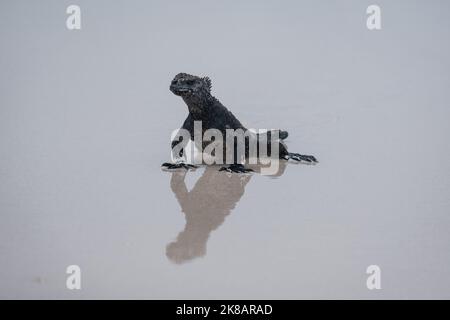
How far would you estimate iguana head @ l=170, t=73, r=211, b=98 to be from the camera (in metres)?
8.84

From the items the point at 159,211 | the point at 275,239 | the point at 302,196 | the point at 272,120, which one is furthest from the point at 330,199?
the point at 272,120

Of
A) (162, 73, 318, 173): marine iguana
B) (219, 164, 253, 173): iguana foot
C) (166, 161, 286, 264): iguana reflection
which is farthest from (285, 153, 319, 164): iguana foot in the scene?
(219, 164, 253, 173): iguana foot

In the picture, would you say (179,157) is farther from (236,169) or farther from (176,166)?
(236,169)

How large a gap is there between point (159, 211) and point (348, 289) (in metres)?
2.69

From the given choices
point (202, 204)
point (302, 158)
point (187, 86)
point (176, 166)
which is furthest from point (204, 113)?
point (202, 204)

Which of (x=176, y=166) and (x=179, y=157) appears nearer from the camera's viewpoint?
(x=176, y=166)

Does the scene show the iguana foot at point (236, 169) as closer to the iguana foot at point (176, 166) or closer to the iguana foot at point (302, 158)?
the iguana foot at point (176, 166)

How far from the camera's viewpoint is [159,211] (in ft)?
24.5

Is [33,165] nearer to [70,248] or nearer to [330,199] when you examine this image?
[70,248]

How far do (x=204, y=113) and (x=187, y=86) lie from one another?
61 centimetres

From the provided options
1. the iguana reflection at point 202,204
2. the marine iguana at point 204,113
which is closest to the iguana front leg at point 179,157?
the marine iguana at point 204,113

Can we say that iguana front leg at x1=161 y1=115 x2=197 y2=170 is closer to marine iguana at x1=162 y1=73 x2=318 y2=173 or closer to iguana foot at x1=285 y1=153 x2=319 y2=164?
marine iguana at x1=162 y1=73 x2=318 y2=173

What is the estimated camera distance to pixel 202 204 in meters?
7.67

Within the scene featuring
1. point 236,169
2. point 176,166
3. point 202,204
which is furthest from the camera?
point 176,166
